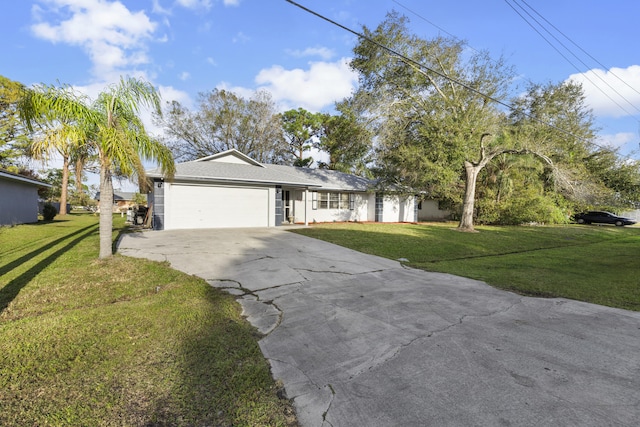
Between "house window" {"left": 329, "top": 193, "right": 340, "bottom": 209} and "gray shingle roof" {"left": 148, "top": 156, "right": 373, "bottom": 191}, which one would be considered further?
"house window" {"left": 329, "top": 193, "right": 340, "bottom": 209}

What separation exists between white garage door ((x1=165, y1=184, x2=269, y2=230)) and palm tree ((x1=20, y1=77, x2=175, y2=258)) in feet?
19.9

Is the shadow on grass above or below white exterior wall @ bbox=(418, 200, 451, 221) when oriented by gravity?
below

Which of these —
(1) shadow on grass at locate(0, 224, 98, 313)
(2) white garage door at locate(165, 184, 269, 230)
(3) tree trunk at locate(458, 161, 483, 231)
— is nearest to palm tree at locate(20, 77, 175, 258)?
(1) shadow on grass at locate(0, 224, 98, 313)

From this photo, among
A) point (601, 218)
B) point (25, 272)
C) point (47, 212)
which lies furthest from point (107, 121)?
point (601, 218)

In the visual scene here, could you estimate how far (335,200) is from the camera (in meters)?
19.7

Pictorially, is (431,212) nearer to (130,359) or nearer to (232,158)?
(232,158)

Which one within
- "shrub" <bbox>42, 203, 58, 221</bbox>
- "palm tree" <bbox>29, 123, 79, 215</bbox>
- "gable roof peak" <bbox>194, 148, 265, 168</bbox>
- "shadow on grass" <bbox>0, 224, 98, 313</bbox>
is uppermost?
"gable roof peak" <bbox>194, 148, 265, 168</bbox>

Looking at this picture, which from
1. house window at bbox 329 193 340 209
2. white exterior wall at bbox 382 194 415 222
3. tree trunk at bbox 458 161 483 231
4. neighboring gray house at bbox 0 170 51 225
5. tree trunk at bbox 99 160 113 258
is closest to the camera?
tree trunk at bbox 99 160 113 258

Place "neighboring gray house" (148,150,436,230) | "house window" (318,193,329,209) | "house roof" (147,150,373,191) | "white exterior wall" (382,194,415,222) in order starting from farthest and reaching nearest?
"white exterior wall" (382,194,415,222), "house window" (318,193,329,209), "house roof" (147,150,373,191), "neighboring gray house" (148,150,436,230)

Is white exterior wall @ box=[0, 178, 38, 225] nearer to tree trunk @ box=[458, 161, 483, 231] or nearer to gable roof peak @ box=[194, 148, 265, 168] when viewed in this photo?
gable roof peak @ box=[194, 148, 265, 168]

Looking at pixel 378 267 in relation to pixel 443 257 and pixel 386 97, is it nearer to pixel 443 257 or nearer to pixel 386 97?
pixel 443 257

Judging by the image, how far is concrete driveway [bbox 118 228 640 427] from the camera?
2.16 m

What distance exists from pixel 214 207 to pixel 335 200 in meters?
8.19

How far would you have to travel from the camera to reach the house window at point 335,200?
1914 cm
